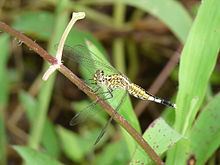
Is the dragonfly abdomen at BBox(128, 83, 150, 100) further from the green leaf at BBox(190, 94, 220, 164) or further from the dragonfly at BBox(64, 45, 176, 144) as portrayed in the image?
the green leaf at BBox(190, 94, 220, 164)

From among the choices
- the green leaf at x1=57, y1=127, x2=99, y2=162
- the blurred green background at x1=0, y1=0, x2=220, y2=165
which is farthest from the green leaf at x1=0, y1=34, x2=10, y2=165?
the green leaf at x1=57, y1=127, x2=99, y2=162

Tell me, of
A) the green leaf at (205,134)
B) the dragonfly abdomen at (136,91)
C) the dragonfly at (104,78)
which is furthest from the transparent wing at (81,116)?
the green leaf at (205,134)

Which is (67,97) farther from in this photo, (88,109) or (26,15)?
(88,109)

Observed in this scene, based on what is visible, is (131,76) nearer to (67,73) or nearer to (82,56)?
(82,56)

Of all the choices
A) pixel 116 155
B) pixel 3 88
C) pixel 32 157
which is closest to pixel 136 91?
pixel 32 157

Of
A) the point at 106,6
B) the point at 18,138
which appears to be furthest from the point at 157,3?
the point at 18,138

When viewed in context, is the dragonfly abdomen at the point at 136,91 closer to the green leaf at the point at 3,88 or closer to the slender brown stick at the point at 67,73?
the slender brown stick at the point at 67,73
